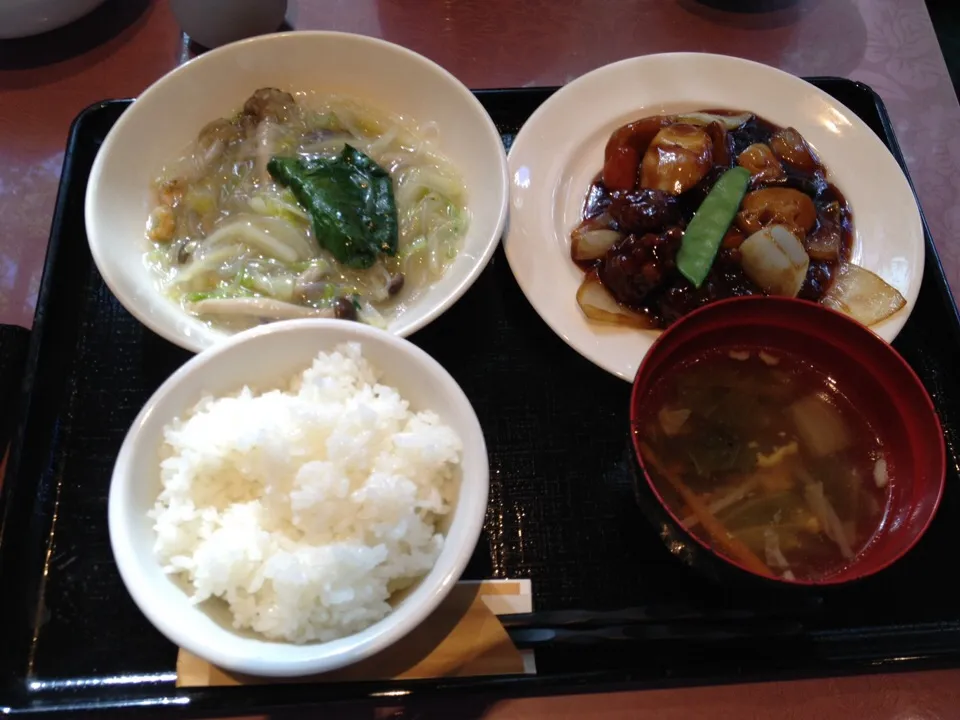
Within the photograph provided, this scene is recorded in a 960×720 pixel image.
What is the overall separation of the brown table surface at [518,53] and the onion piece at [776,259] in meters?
0.79

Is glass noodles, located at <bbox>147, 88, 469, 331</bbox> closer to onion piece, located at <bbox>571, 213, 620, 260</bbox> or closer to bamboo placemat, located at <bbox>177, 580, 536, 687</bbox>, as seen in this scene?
onion piece, located at <bbox>571, 213, 620, 260</bbox>

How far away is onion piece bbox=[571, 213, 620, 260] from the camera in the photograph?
2061 mm

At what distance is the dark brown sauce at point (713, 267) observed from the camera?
192cm

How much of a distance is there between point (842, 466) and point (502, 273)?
3.46 ft

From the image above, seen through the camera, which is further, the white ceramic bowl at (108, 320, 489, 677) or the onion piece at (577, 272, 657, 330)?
the onion piece at (577, 272, 657, 330)

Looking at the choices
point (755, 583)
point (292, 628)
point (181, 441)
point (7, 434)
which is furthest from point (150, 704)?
point (755, 583)

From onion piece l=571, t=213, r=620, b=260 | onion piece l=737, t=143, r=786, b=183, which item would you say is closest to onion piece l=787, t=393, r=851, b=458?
onion piece l=571, t=213, r=620, b=260

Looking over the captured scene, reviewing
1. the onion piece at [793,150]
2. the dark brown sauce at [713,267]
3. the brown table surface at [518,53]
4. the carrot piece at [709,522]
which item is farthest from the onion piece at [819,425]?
the brown table surface at [518,53]

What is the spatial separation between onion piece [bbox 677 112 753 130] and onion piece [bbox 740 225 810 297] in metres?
0.48

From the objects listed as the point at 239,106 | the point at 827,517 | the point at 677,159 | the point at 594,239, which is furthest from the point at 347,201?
the point at 827,517

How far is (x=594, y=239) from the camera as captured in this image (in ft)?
6.78

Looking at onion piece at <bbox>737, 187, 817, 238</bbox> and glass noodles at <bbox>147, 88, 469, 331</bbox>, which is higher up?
onion piece at <bbox>737, 187, 817, 238</bbox>

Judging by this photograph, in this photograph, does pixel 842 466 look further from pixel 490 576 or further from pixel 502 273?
pixel 502 273

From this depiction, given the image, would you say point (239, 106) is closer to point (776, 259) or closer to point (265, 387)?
point (265, 387)
